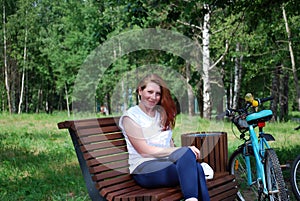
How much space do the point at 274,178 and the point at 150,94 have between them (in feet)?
4.38

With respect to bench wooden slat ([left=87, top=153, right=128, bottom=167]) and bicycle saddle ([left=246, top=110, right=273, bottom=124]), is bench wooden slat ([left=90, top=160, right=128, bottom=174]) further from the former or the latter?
bicycle saddle ([left=246, top=110, right=273, bottom=124])

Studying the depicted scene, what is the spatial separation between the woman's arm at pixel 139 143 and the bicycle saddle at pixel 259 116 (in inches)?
43.9

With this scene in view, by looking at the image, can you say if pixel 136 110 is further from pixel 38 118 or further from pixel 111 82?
pixel 111 82

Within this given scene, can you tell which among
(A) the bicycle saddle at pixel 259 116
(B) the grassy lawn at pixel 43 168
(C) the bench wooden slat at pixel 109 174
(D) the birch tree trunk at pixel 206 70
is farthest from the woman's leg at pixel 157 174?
(D) the birch tree trunk at pixel 206 70

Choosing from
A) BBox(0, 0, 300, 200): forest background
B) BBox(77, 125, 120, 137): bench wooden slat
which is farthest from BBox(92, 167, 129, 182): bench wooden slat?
BBox(0, 0, 300, 200): forest background

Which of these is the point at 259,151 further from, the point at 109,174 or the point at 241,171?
the point at 109,174

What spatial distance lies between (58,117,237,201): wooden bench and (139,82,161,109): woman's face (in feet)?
1.33

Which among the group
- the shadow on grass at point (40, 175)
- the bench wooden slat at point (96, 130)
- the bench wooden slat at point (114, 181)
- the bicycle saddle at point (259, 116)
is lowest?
the shadow on grass at point (40, 175)

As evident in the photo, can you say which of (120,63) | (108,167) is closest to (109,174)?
(108,167)

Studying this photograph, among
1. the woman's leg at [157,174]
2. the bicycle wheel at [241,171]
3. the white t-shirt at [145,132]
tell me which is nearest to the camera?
the woman's leg at [157,174]

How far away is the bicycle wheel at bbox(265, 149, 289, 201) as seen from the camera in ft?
12.3

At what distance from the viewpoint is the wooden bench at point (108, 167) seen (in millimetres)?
3307

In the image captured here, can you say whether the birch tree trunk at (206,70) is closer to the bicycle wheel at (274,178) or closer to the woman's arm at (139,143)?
the bicycle wheel at (274,178)

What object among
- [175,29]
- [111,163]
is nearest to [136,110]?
[111,163]
